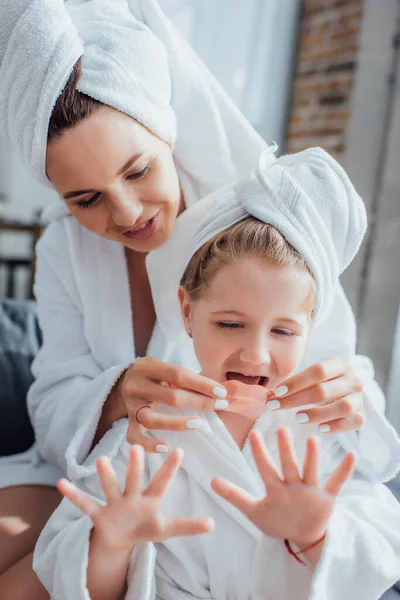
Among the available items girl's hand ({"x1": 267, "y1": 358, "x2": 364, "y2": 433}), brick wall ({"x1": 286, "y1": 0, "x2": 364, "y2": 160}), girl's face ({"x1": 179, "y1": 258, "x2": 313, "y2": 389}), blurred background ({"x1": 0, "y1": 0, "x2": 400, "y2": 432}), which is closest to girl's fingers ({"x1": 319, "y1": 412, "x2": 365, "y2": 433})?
girl's hand ({"x1": 267, "y1": 358, "x2": 364, "y2": 433})

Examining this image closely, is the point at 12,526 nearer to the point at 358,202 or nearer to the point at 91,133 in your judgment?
the point at 91,133

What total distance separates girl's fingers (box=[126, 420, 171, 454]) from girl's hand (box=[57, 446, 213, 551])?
136 millimetres

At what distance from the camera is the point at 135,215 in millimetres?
999

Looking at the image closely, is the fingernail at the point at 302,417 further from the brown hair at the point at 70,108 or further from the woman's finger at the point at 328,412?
the brown hair at the point at 70,108

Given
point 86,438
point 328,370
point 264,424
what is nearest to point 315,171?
point 328,370

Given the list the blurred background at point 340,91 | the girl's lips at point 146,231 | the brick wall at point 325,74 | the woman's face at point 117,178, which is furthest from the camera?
the brick wall at point 325,74

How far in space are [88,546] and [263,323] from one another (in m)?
0.39

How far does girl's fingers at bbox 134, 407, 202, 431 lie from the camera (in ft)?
2.80

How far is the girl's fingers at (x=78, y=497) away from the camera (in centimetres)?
71

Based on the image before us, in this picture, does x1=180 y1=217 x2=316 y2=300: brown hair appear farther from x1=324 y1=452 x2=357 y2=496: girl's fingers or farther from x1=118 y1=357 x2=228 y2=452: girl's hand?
x1=324 y1=452 x2=357 y2=496: girl's fingers

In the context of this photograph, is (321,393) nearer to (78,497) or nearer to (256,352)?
(256,352)

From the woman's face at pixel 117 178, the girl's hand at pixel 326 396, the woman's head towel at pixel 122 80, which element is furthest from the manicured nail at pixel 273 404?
the woman's head towel at pixel 122 80

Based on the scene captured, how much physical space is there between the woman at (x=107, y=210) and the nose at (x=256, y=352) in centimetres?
6

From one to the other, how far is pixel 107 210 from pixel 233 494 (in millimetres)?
539
